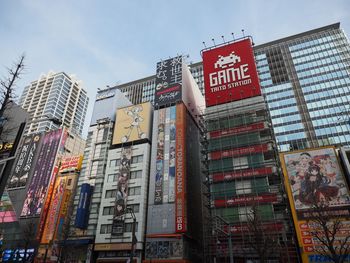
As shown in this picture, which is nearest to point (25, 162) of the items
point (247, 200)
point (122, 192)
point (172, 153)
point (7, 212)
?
point (7, 212)

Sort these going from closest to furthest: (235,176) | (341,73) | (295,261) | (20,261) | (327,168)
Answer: (295,261) < (327,168) < (235,176) < (20,261) < (341,73)

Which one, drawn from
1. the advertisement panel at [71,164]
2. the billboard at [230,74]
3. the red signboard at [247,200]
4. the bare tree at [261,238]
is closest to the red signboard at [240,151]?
the red signboard at [247,200]

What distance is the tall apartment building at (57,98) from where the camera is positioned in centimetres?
14888

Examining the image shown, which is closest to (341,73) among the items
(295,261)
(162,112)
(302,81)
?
(302,81)

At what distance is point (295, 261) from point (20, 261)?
54362 mm

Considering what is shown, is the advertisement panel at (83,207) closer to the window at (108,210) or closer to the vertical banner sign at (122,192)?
the window at (108,210)

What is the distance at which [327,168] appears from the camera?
42.6 meters

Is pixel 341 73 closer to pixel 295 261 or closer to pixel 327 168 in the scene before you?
pixel 327 168

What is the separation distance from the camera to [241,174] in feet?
152

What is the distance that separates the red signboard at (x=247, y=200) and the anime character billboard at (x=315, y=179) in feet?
10.7

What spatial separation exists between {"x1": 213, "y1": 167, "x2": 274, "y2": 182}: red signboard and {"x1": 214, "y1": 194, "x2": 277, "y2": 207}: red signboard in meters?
3.61

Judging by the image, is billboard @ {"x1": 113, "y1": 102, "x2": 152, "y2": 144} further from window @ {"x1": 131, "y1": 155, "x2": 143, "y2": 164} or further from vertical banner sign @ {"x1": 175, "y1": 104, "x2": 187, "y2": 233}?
vertical banner sign @ {"x1": 175, "y1": 104, "x2": 187, "y2": 233}

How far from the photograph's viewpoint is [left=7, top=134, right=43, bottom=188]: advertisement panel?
77.8 metres

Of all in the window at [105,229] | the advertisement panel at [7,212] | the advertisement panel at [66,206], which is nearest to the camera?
the window at [105,229]
